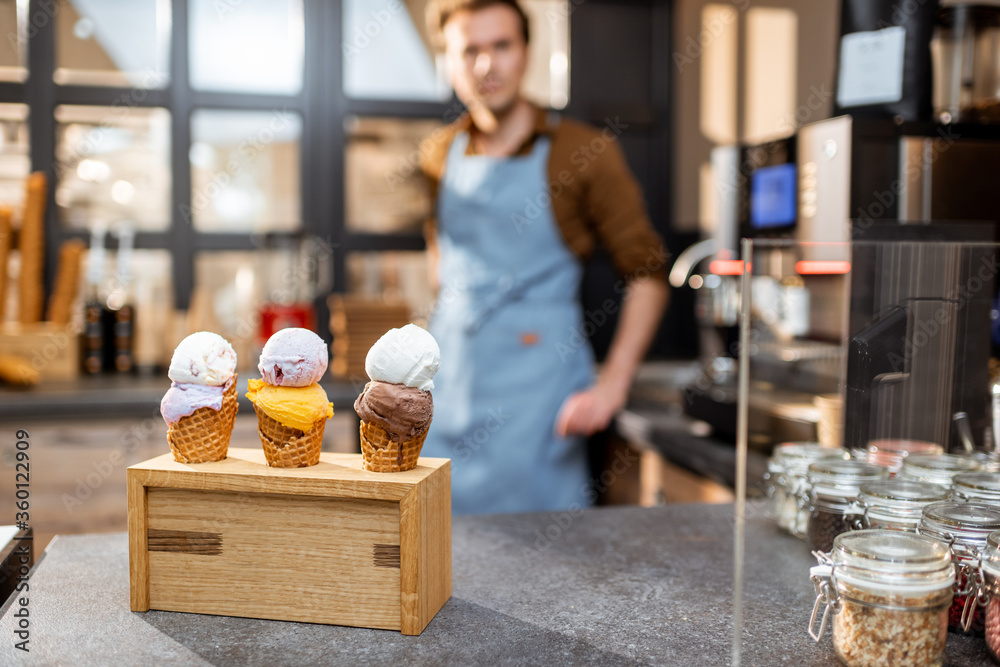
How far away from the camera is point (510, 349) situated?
6.74 feet

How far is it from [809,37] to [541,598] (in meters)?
2.05

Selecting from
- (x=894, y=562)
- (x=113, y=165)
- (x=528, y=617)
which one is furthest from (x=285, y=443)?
(x=113, y=165)

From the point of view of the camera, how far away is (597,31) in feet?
10.3

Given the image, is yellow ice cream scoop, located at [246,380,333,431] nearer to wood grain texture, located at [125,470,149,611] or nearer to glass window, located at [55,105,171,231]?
wood grain texture, located at [125,470,149,611]

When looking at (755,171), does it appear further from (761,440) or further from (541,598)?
(541,598)

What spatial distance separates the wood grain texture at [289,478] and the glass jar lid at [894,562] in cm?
37

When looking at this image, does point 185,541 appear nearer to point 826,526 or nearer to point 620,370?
point 826,526

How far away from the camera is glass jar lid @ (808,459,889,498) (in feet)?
2.95

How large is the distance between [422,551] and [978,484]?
0.54 metres

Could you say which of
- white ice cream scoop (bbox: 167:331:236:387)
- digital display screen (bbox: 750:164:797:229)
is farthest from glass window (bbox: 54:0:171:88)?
white ice cream scoop (bbox: 167:331:236:387)

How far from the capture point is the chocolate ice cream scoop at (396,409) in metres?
0.78

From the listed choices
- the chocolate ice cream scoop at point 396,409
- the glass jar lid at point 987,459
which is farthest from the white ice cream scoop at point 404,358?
the glass jar lid at point 987,459

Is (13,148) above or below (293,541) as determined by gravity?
above

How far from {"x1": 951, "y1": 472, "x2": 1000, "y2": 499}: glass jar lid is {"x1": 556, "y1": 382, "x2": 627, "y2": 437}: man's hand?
1.15 meters
